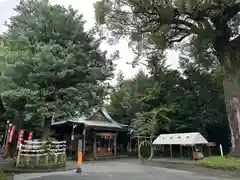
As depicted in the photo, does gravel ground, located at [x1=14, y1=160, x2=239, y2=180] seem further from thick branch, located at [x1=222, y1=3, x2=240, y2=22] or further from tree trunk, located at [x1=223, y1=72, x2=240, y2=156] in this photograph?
thick branch, located at [x1=222, y1=3, x2=240, y2=22]

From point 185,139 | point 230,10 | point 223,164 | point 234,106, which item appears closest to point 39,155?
point 223,164

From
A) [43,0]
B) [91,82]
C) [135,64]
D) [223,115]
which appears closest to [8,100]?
[91,82]

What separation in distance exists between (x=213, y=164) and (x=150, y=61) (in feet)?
49.1

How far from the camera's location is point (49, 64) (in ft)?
41.6

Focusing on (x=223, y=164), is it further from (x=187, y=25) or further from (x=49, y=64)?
(x=49, y=64)

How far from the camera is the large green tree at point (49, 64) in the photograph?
1262 centimetres

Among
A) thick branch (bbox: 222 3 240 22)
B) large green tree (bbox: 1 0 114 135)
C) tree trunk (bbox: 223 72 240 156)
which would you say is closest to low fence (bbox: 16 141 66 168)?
large green tree (bbox: 1 0 114 135)

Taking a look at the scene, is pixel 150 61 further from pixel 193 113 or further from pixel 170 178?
pixel 170 178

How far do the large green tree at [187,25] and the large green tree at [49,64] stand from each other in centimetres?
231

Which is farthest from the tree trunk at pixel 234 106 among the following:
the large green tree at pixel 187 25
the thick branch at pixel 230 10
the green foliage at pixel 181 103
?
the green foliage at pixel 181 103

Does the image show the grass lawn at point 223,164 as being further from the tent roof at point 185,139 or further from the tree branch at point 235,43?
the tree branch at point 235,43

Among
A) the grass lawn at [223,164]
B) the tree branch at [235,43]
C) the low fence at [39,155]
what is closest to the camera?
the grass lawn at [223,164]

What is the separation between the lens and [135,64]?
17984 mm

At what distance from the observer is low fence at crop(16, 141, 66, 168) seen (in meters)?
11.6
